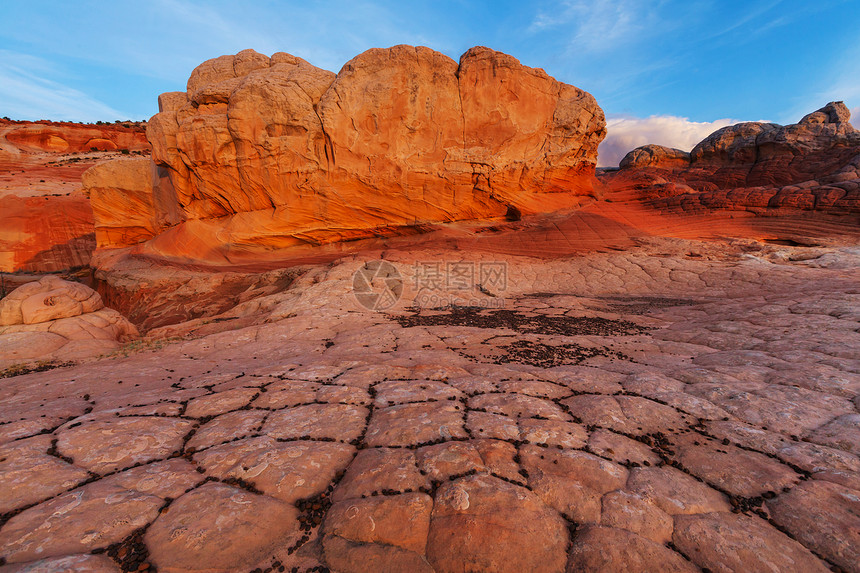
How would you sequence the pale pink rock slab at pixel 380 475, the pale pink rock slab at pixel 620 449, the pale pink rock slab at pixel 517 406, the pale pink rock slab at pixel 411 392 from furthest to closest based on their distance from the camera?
the pale pink rock slab at pixel 411 392 < the pale pink rock slab at pixel 517 406 < the pale pink rock slab at pixel 620 449 < the pale pink rock slab at pixel 380 475

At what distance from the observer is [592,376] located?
3584 mm

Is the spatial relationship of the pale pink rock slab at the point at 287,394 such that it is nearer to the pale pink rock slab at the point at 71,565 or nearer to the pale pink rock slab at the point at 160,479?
the pale pink rock slab at the point at 160,479

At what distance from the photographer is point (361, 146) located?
12516 mm

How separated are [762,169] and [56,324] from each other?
28.7 meters

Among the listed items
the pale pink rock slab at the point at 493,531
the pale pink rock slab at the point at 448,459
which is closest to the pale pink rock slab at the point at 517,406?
the pale pink rock slab at the point at 448,459

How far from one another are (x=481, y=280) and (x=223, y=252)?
423 inches

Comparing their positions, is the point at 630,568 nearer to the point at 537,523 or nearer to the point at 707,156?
the point at 537,523

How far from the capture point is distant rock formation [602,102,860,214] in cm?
1207

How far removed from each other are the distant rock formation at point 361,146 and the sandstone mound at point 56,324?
20.5 feet

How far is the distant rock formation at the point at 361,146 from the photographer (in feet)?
40.1

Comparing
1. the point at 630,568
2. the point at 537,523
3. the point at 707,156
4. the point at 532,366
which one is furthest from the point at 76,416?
the point at 707,156

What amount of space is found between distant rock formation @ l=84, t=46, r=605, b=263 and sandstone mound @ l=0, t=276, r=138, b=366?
6.25m

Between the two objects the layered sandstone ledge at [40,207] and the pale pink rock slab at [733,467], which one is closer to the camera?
the pale pink rock slab at [733,467]

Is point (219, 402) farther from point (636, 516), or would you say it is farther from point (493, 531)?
point (636, 516)
